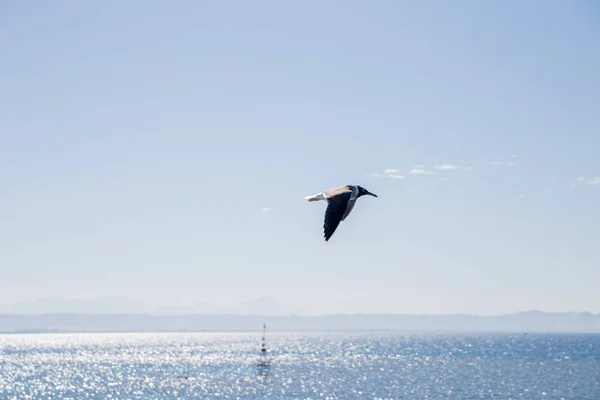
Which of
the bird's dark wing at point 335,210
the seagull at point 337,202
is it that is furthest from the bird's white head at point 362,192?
the bird's dark wing at point 335,210

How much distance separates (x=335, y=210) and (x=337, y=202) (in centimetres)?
30

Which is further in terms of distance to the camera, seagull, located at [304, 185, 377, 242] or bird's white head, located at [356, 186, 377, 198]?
bird's white head, located at [356, 186, 377, 198]

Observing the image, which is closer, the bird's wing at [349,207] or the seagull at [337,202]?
the seagull at [337,202]

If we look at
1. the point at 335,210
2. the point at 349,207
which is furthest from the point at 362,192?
the point at 335,210

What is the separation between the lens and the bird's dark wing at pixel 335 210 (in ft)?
42.5

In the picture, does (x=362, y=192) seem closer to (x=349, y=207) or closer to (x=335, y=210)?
(x=349, y=207)

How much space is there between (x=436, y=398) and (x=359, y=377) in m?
29.7

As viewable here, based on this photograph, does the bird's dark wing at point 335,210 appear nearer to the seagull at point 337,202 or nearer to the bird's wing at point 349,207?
the seagull at point 337,202

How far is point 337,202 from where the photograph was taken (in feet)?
44.9

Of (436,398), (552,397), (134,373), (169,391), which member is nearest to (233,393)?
(169,391)

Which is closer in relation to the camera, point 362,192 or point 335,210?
point 335,210

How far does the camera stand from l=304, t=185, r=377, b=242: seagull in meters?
13.1

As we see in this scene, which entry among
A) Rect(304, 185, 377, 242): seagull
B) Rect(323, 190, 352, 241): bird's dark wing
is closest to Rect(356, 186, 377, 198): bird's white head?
Rect(304, 185, 377, 242): seagull

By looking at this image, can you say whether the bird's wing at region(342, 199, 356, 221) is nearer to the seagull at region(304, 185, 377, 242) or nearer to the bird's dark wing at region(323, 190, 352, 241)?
the seagull at region(304, 185, 377, 242)
